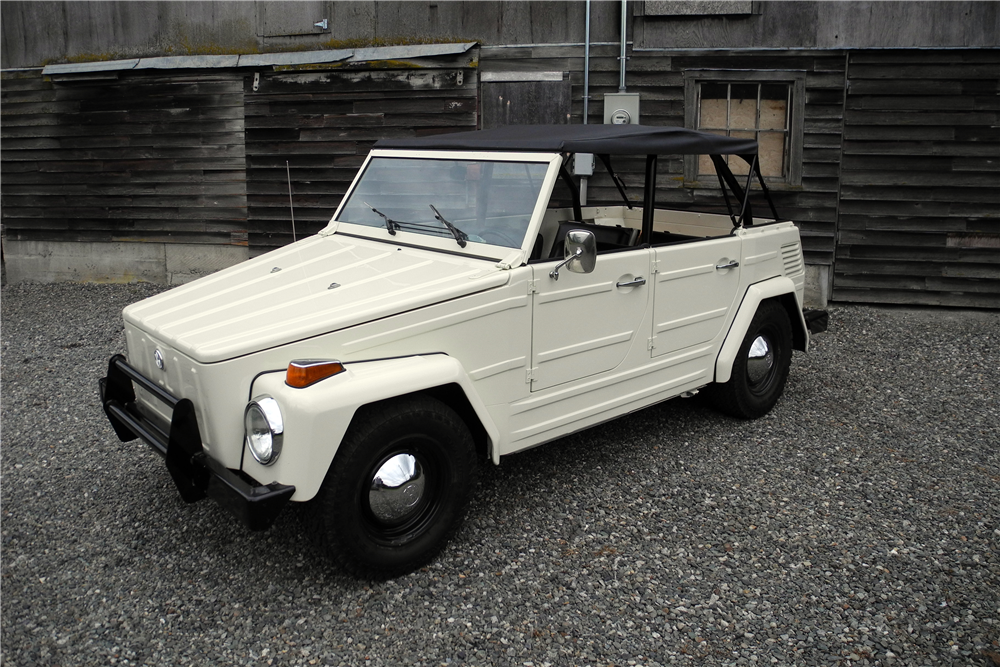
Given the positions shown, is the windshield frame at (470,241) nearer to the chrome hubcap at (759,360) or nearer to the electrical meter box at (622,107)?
the chrome hubcap at (759,360)

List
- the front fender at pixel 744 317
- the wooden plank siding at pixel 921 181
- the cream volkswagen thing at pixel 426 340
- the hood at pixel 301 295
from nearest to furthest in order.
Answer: the cream volkswagen thing at pixel 426 340 < the hood at pixel 301 295 < the front fender at pixel 744 317 < the wooden plank siding at pixel 921 181

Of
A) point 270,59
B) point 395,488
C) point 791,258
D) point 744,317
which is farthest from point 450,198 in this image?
point 270,59

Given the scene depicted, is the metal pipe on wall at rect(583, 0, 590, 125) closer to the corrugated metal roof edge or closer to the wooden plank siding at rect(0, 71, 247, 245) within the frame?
the corrugated metal roof edge

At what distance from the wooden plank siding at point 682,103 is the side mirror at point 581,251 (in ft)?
16.8

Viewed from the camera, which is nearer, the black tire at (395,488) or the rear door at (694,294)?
the black tire at (395,488)

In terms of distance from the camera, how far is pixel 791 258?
549 cm

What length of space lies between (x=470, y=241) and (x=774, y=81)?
5798 mm

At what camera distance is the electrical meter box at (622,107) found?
327 inches

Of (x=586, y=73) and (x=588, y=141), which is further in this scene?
(x=586, y=73)

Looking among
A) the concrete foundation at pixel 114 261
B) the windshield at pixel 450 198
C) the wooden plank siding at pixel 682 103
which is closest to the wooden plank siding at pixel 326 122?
the wooden plank siding at pixel 682 103

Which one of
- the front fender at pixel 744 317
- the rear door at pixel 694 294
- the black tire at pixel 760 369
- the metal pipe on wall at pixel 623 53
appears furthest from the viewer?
the metal pipe on wall at pixel 623 53

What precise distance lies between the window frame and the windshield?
4984 millimetres

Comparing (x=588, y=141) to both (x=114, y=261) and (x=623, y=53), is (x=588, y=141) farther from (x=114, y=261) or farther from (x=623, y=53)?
(x=114, y=261)

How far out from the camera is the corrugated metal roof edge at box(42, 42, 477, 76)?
8.93 m
